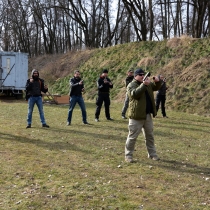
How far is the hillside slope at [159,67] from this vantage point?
1669 cm

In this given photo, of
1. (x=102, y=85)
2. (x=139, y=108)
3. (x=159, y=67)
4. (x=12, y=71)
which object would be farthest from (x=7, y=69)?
(x=139, y=108)

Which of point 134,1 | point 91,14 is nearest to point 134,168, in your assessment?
point 134,1

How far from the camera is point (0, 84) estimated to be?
20.6 m

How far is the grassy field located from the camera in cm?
442

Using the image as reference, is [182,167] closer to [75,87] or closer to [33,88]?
[75,87]

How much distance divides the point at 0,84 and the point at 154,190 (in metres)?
17.5

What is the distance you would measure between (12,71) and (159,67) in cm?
929

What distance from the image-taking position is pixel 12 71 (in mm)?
20594

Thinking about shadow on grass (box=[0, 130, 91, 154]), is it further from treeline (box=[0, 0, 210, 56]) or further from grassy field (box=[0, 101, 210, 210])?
treeline (box=[0, 0, 210, 56])

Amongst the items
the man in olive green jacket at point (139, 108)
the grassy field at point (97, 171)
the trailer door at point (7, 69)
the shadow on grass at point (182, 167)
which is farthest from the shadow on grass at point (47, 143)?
the trailer door at point (7, 69)

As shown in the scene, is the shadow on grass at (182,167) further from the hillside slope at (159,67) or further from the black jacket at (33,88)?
the hillside slope at (159,67)

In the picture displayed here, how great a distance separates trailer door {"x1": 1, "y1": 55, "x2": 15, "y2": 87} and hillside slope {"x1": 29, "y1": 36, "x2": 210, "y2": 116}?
5357 millimetres

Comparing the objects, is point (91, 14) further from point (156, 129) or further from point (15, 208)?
point (15, 208)

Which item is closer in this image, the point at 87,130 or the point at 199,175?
the point at 199,175
